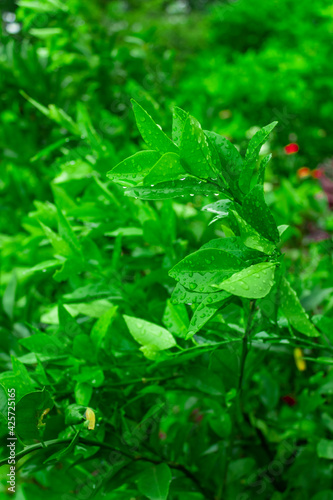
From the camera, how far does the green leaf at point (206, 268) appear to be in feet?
1.56

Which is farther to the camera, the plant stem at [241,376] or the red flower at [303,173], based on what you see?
the red flower at [303,173]

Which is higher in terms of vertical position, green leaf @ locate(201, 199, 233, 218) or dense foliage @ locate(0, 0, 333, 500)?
green leaf @ locate(201, 199, 233, 218)

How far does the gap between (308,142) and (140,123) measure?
3.56 m

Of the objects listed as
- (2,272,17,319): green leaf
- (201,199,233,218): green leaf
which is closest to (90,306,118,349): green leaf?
(201,199,233,218): green leaf

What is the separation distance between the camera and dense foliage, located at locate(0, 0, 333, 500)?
49cm

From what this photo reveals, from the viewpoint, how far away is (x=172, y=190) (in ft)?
1.58

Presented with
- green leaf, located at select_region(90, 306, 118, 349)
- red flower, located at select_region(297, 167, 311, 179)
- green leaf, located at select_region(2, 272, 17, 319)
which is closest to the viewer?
green leaf, located at select_region(90, 306, 118, 349)

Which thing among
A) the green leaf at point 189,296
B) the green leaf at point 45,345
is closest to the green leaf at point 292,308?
the green leaf at point 189,296

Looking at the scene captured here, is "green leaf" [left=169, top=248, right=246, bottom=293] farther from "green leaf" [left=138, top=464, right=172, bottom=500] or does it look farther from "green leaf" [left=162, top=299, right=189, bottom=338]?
"green leaf" [left=138, top=464, right=172, bottom=500]

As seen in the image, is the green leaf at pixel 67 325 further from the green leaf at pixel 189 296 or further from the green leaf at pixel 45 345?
the green leaf at pixel 189 296

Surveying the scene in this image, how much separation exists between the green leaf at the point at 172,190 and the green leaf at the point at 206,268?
0.21 feet

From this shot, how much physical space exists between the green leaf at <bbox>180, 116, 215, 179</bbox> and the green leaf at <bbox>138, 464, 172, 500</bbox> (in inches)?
16.1

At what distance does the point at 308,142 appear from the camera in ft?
12.4

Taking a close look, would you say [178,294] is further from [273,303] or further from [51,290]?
[51,290]
